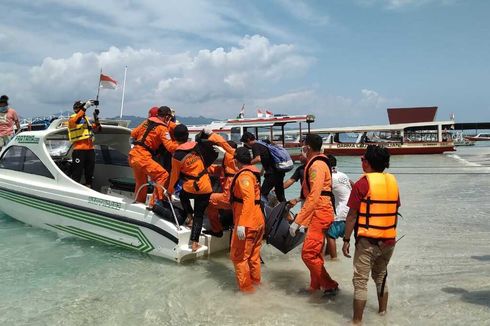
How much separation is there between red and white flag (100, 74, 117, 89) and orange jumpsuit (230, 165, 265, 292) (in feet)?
16.9

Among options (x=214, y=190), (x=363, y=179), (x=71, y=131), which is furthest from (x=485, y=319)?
(x=71, y=131)

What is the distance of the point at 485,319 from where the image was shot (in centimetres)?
378

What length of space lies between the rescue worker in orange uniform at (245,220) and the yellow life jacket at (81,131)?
11.7 ft

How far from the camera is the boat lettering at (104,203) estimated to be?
19.5ft

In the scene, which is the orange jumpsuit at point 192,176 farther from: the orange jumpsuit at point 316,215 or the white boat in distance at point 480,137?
the white boat in distance at point 480,137

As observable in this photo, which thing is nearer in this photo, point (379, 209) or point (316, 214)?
point (379, 209)

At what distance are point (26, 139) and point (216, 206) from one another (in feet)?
14.2

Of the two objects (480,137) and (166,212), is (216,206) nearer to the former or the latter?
(166,212)

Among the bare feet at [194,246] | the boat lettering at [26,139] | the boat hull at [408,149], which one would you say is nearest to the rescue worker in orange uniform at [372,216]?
the bare feet at [194,246]

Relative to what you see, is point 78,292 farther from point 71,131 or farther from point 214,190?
point 71,131

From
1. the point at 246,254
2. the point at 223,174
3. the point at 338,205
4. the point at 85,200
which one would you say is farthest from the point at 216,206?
the point at 85,200

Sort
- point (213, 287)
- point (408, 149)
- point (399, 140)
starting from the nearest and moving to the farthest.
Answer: point (213, 287), point (408, 149), point (399, 140)

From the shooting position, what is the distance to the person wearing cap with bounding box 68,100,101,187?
691cm

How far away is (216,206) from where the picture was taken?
5195mm
